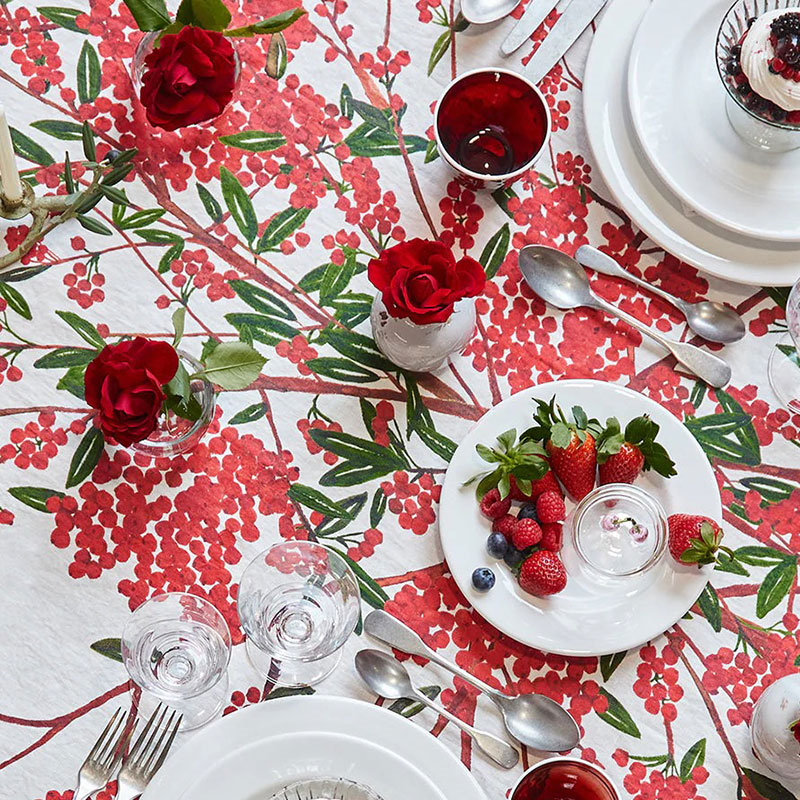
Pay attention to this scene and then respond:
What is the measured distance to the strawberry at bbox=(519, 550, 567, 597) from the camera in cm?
122

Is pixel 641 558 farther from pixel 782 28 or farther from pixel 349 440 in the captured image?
pixel 782 28

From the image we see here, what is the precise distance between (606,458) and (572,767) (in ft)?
1.11

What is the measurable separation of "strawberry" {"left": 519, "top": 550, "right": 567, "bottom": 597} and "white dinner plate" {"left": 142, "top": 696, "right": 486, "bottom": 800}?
0.20 m

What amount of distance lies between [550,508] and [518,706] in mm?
225

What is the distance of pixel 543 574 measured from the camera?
1.22 m

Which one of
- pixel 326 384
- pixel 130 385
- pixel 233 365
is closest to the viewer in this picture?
pixel 130 385

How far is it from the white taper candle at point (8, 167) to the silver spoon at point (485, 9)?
1.83ft

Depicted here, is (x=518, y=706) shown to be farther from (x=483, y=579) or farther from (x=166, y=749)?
(x=166, y=749)

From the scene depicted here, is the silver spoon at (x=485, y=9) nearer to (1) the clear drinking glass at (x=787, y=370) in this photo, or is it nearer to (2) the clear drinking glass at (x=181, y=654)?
(1) the clear drinking glass at (x=787, y=370)

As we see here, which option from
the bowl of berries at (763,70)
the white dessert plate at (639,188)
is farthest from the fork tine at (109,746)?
the bowl of berries at (763,70)

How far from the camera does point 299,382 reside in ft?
4.25

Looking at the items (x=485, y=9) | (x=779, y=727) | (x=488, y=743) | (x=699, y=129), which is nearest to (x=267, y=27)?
(x=485, y=9)

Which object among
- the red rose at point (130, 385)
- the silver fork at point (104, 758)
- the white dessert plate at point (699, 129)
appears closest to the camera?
the red rose at point (130, 385)

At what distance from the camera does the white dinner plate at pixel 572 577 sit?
4.05ft
